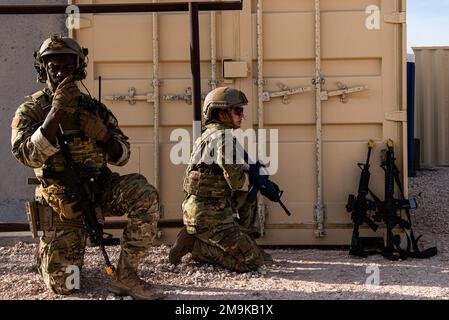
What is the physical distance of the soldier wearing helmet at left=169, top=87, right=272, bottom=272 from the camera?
14.2 feet

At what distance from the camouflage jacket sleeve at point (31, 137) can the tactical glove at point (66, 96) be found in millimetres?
196

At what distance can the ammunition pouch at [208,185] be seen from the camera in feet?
14.4

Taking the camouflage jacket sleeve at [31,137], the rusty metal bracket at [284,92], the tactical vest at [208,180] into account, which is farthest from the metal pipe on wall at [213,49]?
the camouflage jacket sleeve at [31,137]

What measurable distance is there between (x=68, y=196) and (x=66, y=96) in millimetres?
624

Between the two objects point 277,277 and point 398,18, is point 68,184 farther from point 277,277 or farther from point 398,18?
point 398,18

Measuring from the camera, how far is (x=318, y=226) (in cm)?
509

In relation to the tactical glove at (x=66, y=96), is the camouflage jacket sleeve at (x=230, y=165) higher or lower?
lower

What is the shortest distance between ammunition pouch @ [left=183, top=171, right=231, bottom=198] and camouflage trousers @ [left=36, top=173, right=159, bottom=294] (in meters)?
0.46

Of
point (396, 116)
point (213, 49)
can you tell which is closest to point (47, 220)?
point (213, 49)

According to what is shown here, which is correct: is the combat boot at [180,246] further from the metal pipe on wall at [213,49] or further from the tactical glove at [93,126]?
the metal pipe on wall at [213,49]

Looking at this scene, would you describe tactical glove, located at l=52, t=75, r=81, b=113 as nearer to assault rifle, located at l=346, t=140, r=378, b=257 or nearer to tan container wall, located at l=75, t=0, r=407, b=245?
tan container wall, located at l=75, t=0, r=407, b=245

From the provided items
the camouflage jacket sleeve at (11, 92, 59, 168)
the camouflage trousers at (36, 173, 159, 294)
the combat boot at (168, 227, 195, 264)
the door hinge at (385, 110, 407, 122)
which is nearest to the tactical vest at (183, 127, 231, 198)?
the combat boot at (168, 227, 195, 264)

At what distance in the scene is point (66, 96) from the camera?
3637 millimetres
